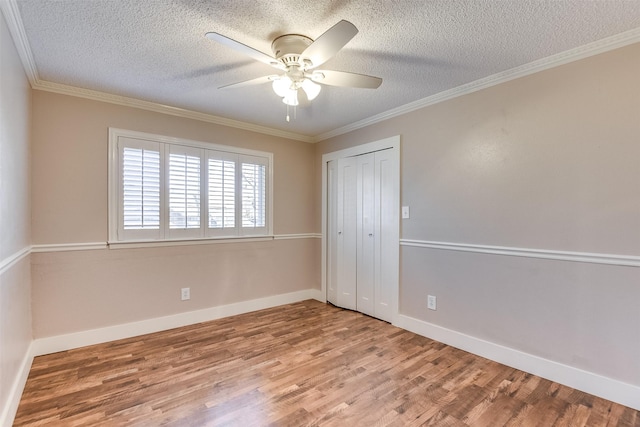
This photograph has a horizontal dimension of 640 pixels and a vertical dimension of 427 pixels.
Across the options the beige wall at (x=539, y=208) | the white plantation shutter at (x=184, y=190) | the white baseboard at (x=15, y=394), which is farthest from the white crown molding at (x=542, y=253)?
the white baseboard at (x=15, y=394)

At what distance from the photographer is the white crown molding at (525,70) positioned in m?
1.91

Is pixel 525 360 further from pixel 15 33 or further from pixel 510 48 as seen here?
pixel 15 33

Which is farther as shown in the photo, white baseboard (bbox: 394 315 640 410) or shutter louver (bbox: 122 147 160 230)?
shutter louver (bbox: 122 147 160 230)

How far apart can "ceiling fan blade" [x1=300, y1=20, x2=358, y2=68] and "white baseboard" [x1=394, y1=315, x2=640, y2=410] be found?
251cm

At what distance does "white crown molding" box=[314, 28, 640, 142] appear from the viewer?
191 cm

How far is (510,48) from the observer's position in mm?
2049

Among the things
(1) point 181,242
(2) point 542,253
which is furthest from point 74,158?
(2) point 542,253

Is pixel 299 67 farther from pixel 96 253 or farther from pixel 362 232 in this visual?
pixel 96 253

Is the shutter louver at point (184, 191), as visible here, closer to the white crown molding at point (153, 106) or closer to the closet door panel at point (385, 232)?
the white crown molding at point (153, 106)

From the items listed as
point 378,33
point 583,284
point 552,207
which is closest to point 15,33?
point 378,33

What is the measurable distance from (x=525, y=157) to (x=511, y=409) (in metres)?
1.74

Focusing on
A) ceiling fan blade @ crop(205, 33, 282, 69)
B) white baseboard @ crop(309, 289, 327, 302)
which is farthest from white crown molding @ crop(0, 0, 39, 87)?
white baseboard @ crop(309, 289, 327, 302)

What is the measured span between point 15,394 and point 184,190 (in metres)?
1.96

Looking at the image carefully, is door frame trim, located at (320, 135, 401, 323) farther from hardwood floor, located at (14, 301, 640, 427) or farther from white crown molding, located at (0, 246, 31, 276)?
white crown molding, located at (0, 246, 31, 276)
